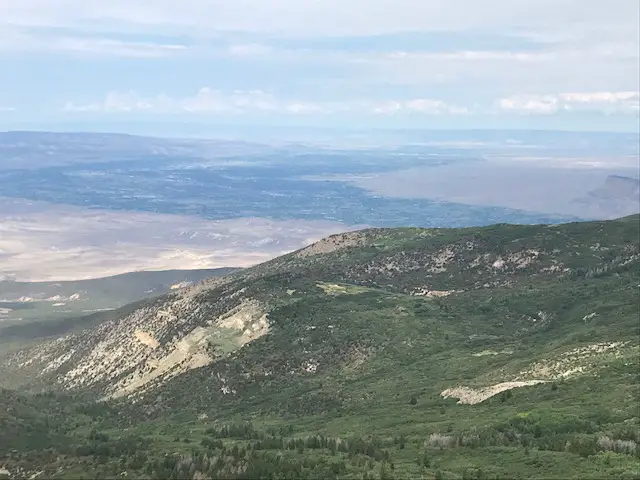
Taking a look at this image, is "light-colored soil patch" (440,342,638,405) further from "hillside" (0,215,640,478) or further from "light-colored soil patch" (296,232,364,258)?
"light-colored soil patch" (296,232,364,258)

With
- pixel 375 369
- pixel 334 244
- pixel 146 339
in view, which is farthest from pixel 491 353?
pixel 334 244

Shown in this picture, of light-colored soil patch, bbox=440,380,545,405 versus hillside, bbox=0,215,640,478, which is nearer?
hillside, bbox=0,215,640,478

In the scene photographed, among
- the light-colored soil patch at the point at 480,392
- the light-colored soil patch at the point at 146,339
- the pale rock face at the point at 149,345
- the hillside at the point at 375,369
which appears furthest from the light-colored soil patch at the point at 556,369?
the light-colored soil patch at the point at 146,339

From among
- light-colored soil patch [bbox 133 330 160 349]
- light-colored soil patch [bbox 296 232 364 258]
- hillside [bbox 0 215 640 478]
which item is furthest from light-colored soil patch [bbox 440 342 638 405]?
light-colored soil patch [bbox 296 232 364 258]

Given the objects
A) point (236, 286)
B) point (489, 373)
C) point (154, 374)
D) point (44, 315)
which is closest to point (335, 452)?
point (489, 373)

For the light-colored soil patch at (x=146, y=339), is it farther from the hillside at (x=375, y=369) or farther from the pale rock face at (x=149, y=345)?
the hillside at (x=375, y=369)

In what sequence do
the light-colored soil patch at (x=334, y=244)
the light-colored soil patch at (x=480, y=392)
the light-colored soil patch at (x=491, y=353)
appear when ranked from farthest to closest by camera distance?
the light-colored soil patch at (x=334, y=244) < the light-colored soil patch at (x=491, y=353) < the light-colored soil patch at (x=480, y=392)

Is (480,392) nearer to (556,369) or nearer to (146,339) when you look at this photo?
(556,369)

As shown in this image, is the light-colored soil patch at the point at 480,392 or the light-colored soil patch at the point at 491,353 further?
the light-colored soil patch at the point at 491,353
